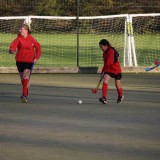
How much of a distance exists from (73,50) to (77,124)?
24.8m

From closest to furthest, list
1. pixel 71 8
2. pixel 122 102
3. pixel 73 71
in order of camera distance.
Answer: pixel 122 102
pixel 73 71
pixel 71 8

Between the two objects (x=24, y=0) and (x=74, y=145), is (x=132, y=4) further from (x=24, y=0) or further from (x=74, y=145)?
(x=74, y=145)

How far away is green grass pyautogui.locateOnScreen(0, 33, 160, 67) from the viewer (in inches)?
1127

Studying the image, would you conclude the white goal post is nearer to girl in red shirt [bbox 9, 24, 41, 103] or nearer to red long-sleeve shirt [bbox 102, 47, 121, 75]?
girl in red shirt [bbox 9, 24, 41, 103]

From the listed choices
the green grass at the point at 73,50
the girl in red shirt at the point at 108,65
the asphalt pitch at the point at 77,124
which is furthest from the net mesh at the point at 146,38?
the girl in red shirt at the point at 108,65

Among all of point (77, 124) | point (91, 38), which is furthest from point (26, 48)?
point (91, 38)

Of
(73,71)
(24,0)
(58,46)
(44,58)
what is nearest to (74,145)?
(73,71)

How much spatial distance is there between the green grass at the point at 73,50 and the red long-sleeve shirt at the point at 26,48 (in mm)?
12141

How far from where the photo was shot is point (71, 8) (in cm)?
4406

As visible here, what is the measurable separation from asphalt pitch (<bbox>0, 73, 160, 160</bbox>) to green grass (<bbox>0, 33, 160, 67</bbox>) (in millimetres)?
10001

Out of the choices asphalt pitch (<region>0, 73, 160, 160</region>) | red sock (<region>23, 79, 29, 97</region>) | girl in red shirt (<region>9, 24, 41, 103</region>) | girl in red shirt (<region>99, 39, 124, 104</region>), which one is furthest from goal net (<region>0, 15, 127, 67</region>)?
girl in red shirt (<region>99, 39, 124, 104</region>)

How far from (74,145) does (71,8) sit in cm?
3484

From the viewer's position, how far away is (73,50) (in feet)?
119

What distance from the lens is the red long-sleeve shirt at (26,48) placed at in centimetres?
1475
